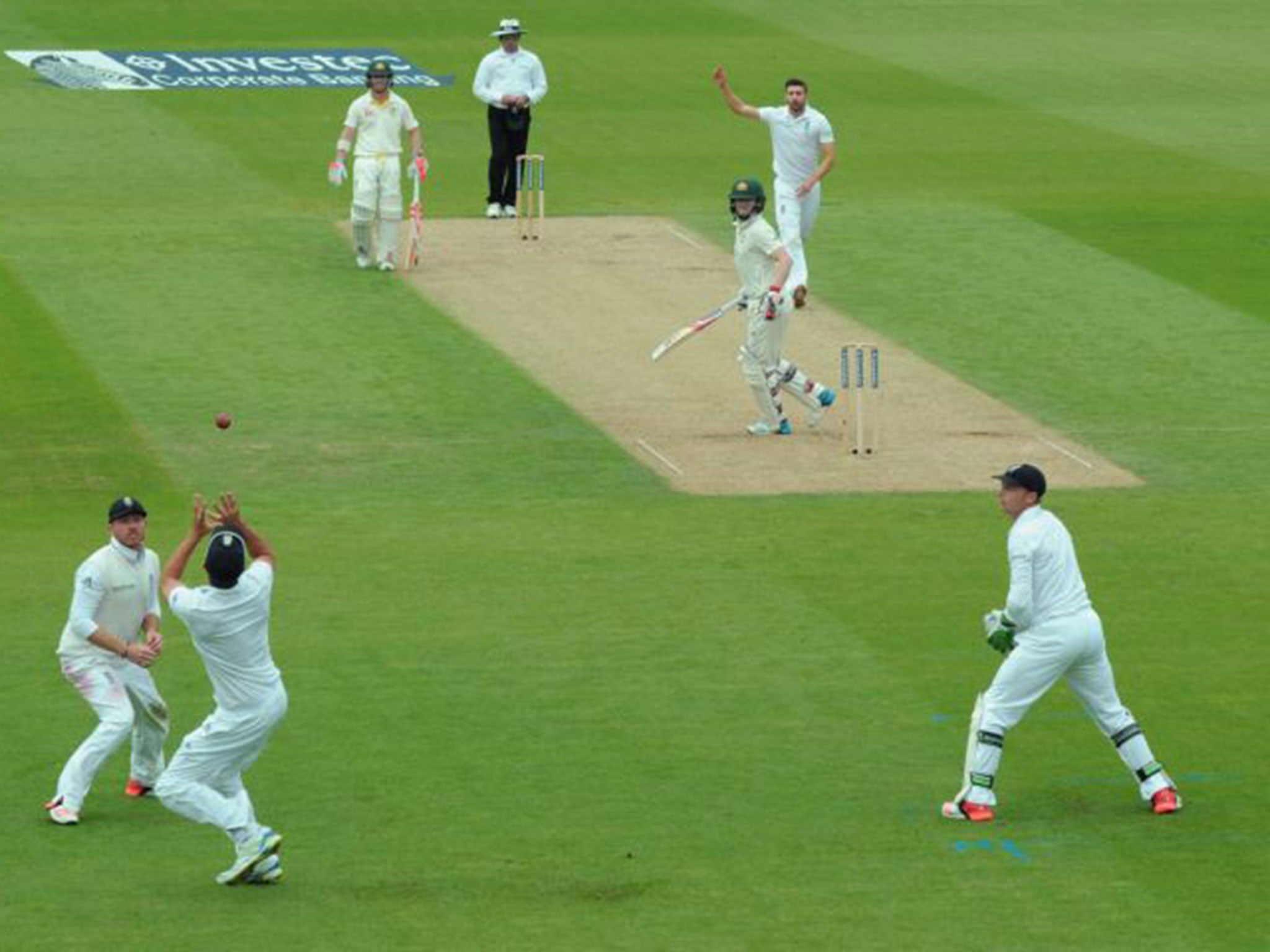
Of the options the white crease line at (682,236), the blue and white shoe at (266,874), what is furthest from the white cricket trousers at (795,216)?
the blue and white shoe at (266,874)

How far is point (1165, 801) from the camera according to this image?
48.9ft

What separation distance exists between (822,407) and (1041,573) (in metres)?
8.86

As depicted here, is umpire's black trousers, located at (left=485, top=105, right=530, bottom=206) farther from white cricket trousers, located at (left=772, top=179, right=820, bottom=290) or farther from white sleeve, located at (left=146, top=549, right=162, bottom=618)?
white sleeve, located at (left=146, top=549, right=162, bottom=618)

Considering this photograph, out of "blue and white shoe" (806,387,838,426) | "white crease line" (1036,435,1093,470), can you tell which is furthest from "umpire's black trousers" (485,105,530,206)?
"white crease line" (1036,435,1093,470)

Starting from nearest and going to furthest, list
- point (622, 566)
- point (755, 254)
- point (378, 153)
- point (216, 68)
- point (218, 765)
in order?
point (218, 765)
point (622, 566)
point (755, 254)
point (378, 153)
point (216, 68)

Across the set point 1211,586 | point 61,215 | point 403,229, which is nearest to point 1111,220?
point 403,229

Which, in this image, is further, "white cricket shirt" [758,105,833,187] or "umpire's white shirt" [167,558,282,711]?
"white cricket shirt" [758,105,833,187]

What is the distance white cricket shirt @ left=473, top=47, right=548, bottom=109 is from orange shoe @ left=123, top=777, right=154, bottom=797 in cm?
1846

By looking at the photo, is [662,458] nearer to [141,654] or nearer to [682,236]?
[141,654]

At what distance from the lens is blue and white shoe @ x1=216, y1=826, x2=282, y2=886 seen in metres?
13.8

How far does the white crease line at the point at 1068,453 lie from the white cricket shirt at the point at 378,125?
28.9 ft

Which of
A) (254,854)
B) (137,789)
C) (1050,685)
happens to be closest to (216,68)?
(137,789)

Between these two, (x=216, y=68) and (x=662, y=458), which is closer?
(x=662, y=458)

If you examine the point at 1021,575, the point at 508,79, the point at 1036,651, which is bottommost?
the point at 1036,651
